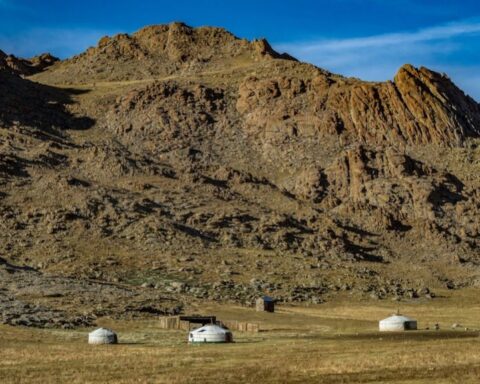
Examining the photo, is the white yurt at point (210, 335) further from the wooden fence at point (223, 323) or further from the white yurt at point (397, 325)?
the white yurt at point (397, 325)

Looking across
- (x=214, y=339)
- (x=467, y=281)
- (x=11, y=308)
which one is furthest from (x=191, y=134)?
(x=214, y=339)

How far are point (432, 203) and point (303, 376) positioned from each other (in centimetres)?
8917

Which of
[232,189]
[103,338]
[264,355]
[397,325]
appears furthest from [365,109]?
[264,355]

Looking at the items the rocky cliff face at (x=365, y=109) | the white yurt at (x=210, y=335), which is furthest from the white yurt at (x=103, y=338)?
the rocky cliff face at (x=365, y=109)

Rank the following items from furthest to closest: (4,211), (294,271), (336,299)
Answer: (4,211), (294,271), (336,299)

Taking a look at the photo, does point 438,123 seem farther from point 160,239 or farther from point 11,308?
point 11,308

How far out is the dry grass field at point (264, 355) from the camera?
4088cm

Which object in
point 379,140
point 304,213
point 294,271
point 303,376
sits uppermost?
point 379,140

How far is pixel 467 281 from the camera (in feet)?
362

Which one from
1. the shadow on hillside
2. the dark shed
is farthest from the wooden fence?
the shadow on hillside

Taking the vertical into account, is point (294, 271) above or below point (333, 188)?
below

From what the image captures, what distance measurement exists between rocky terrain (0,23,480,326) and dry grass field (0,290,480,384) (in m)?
11.6

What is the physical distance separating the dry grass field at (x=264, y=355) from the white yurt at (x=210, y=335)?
0.84m

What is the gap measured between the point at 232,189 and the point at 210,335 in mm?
67074
